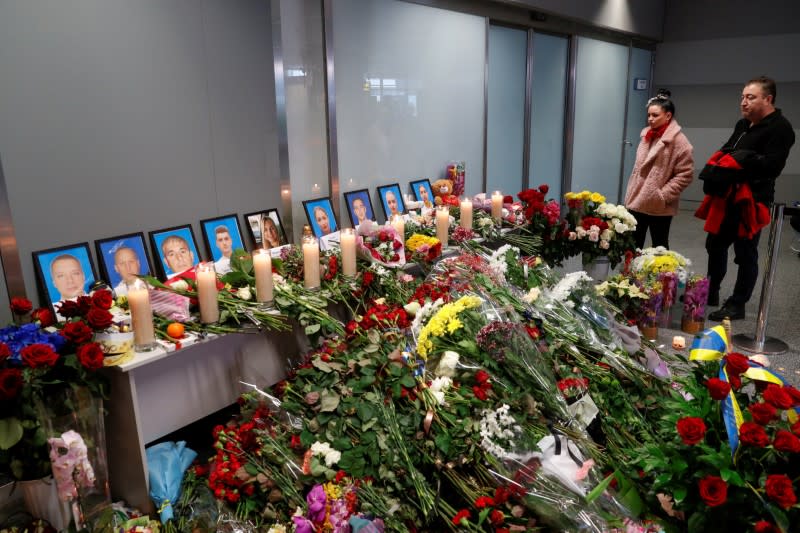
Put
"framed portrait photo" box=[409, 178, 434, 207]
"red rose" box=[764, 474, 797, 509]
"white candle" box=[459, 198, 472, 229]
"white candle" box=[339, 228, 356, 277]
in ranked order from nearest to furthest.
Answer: "red rose" box=[764, 474, 797, 509] → "white candle" box=[339, 228, 356, 277] → "white candle" box=[459, 198, 472, 229] → "framed portrait photo" box=[409, 178, 434, 207]

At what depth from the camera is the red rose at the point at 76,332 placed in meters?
1.52

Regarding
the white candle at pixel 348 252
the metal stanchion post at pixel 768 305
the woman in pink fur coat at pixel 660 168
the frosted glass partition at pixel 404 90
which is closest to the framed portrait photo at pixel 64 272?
the white candle at pixel 348 252

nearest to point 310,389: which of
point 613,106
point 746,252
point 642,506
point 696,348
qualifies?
point 642,506

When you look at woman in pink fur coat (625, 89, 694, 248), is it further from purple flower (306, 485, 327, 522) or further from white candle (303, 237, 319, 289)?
purple flower (306, 485, 327, 522)

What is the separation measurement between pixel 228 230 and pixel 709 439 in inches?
91.9

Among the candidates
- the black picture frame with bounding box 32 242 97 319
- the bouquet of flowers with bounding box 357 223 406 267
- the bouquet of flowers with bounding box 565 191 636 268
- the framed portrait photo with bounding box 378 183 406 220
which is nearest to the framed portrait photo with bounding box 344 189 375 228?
the framed portrait photo with bounding box 378 183 406 220

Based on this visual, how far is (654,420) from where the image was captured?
1.83m

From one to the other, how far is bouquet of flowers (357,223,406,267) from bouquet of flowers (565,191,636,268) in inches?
47.1

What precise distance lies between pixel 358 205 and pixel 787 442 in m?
2.85

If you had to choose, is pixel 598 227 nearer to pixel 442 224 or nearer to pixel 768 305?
pixel 442 224

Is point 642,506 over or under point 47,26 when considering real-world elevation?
under

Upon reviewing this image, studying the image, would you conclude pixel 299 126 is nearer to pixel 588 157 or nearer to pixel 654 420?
pixel 654 420

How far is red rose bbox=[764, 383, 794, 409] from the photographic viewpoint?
1.13m

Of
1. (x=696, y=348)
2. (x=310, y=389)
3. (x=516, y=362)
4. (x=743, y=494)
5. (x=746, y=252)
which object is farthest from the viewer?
(x=746, y=252)
